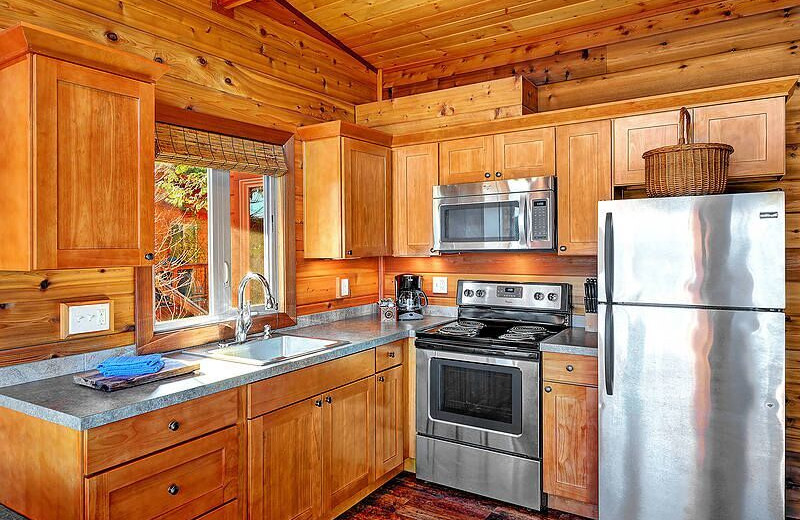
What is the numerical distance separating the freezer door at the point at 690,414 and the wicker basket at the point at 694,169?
1.71 ft

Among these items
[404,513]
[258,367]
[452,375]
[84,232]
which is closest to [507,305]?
[452,375]

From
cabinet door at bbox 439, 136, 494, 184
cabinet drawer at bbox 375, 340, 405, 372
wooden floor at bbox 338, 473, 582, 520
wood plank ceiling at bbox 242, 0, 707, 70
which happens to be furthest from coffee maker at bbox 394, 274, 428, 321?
wood plank ceiling at bbox 242, 0, 707, 70

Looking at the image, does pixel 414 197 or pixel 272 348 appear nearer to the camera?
pixel 272 348

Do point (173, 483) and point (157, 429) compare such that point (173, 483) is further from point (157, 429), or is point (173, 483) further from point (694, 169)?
point (694, 169)

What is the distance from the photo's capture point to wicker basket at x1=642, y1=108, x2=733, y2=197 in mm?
2377

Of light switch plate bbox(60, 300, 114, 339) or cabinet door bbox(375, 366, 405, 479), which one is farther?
cabinet door bbox(375, 366, 405, 479)

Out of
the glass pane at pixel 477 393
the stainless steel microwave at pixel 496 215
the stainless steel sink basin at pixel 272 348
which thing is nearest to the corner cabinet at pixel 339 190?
the stainless steel microwave at pixel 496 215

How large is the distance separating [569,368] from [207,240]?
6.42ft

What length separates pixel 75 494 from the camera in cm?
171

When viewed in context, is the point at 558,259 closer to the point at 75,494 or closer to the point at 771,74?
the point at 771,74

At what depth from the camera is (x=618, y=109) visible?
2.93m

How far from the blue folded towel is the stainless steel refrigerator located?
6.22ft

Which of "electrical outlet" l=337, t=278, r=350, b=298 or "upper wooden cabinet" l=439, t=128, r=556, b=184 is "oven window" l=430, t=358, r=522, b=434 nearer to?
"electrical outlet" l=337, t=278, r=350, b=298

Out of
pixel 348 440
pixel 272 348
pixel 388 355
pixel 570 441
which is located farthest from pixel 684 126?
pixel 272 348
